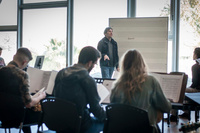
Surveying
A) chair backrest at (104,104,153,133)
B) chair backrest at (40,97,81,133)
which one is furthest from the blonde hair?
chair backrest at (40,97,81,133)

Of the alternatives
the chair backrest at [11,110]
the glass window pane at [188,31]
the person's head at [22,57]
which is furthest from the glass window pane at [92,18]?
the chair backrest at [11,110]

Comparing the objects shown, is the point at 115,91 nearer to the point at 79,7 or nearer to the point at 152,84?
the point at 152,84

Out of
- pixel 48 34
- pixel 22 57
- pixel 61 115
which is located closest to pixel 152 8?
pixel 48 34

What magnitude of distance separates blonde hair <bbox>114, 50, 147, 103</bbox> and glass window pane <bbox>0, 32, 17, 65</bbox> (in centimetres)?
548

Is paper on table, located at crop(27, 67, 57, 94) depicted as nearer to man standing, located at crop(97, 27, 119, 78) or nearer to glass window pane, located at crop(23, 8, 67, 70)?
man standing, located at crop(97, 27, 119, 78)

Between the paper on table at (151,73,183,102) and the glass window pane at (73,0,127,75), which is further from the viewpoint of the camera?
the glass window pane at (73,0,127,75)

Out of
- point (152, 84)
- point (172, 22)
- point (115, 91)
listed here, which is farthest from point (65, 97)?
point (172, 22)

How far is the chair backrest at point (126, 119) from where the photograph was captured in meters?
1.70

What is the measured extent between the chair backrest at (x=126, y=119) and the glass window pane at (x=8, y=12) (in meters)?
5.68

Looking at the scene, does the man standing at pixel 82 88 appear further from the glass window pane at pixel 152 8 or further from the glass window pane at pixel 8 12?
the glass window pane at pixel 8 12

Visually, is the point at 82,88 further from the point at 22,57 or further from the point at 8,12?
Result: the point at 8,12

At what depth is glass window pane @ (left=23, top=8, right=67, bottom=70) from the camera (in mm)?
6324

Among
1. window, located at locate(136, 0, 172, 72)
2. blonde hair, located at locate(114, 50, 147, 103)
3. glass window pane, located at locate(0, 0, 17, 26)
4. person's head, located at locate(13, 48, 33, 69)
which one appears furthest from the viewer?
glass window pane, located at locate(0, 0, 17, 26)

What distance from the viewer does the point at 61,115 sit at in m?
1.93
